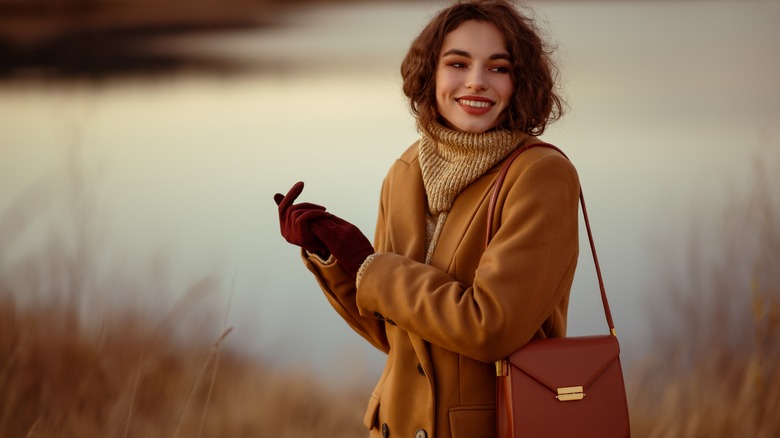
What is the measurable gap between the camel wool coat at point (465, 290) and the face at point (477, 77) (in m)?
0.11

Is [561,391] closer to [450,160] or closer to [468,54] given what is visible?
[450,160]

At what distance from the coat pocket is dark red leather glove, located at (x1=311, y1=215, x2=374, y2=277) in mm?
341

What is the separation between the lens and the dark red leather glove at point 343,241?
1833 mm

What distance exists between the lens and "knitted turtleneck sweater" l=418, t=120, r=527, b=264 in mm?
1839

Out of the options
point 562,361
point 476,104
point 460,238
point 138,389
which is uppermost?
point 476,104

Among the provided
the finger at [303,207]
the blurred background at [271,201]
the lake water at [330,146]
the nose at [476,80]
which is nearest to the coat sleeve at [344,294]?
the finger at [303,207]

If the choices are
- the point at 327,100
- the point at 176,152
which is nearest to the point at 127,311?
the point at 176,152

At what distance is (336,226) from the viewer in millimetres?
1840

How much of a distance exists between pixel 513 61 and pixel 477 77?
88mm

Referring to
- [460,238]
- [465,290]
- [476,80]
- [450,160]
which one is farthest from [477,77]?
[465,290]

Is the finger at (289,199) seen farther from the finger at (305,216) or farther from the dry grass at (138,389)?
the dry grass at (138,389)

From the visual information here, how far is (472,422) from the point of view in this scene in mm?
1769

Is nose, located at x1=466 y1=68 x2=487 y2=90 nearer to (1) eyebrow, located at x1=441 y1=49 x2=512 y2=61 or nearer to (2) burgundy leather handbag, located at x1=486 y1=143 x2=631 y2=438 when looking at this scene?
(1) eyebrow, located at x1=441 y1=49 x2=512 y2=61

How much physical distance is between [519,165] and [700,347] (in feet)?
7.20
